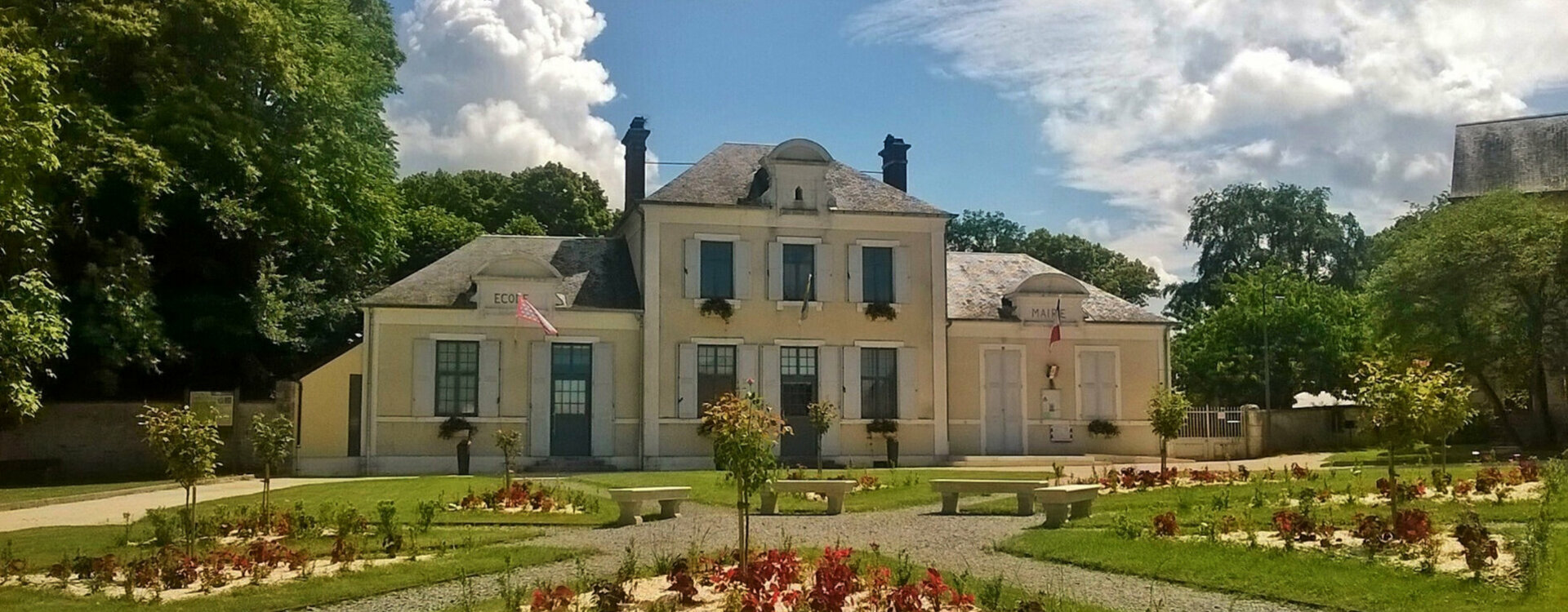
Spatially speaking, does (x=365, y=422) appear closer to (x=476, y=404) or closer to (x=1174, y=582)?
(x=476, y=404)

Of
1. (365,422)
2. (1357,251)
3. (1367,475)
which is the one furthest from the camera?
(1357,251)

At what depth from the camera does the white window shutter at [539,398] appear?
3003 centimetres

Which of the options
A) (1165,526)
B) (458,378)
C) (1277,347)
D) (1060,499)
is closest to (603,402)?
(458,378)

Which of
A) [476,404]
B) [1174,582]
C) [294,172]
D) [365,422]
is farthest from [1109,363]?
[1174,582]

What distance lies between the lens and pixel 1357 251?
66.6 metres

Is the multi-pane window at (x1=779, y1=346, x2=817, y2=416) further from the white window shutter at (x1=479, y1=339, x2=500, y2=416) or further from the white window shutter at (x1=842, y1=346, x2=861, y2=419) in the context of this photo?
the white window shutter at (x1=479, y1=339, x2=500, y2=416)

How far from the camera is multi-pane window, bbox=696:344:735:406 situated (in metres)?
31.2

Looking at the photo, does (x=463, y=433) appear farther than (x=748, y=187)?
No

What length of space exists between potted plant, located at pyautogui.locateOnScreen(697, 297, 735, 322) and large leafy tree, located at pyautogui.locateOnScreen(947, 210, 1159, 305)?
1404 inches

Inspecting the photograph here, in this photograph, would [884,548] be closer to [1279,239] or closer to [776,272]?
[776,272]

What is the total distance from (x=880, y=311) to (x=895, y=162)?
668 centimetres

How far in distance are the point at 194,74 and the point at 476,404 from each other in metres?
9.94

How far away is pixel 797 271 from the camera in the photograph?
31953 millimetres

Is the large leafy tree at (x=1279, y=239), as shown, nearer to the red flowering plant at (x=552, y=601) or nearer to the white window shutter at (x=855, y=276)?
the white window shutter at (x=855, y=276)
